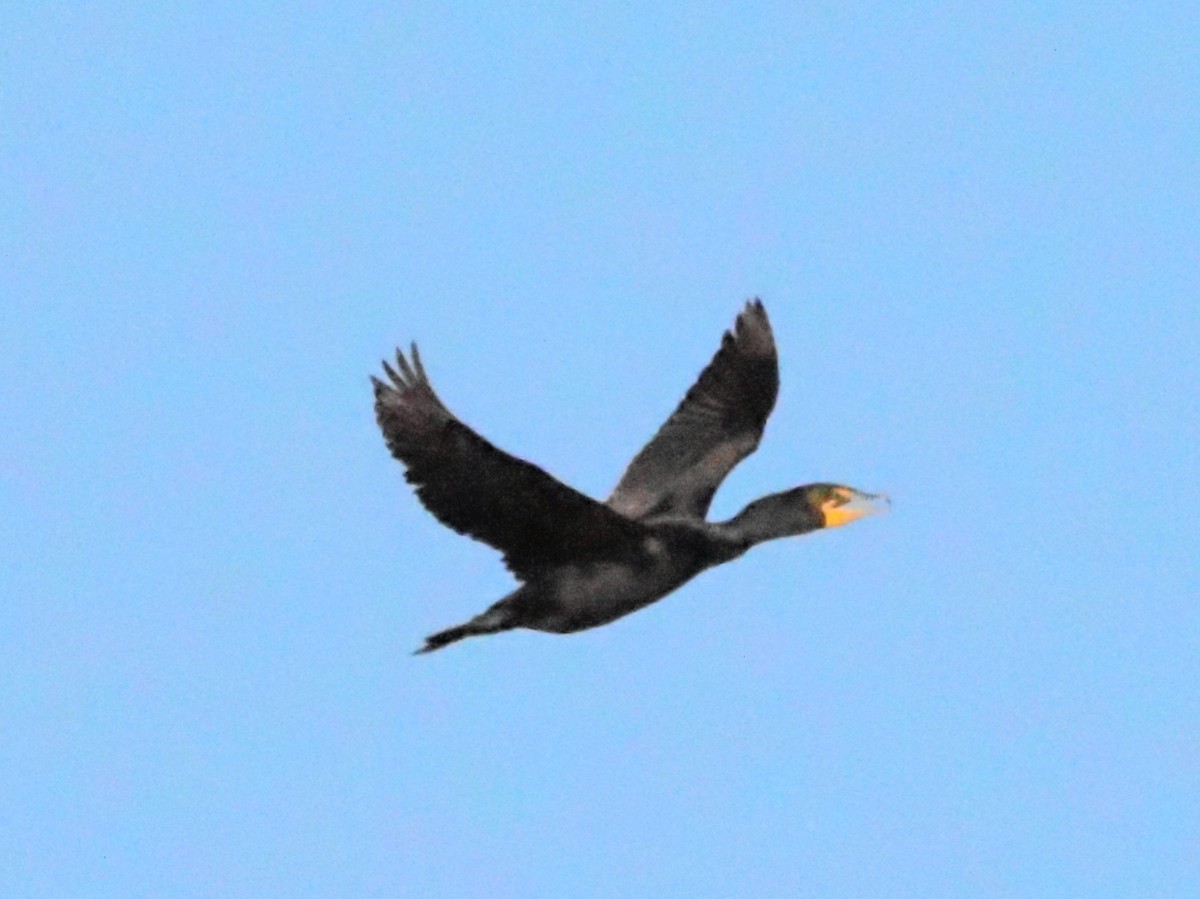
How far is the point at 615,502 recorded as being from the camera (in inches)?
556

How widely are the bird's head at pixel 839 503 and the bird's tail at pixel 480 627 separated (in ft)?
5.20

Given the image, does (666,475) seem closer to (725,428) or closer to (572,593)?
(725,428)

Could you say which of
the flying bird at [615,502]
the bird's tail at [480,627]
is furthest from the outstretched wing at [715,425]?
the bird's tail at [480,627]

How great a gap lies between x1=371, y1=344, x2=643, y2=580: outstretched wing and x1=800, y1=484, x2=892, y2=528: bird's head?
3.83 feet

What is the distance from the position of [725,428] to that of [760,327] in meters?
0.60

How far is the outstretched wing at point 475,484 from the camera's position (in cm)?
1203

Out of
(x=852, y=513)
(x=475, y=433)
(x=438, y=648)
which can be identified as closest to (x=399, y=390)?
(x=475, y=433)

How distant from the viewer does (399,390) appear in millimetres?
12305

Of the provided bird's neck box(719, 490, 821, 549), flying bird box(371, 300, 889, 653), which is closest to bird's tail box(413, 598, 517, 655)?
flying bird box(371, 300, 889, 653)

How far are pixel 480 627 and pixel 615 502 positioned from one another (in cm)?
138

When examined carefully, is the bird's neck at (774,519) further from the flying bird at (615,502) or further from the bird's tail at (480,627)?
the bird's tail at (480,627)

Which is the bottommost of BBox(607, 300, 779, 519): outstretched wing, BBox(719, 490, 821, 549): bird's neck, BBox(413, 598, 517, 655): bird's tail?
BBox(413, 598, 517, 655): bird's tail

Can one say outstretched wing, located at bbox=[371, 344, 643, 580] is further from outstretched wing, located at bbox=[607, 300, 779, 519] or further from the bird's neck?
outstretched wing, located at bbox=[607, 300, 779, 519]

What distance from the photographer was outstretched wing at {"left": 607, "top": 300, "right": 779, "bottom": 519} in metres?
14.1
